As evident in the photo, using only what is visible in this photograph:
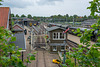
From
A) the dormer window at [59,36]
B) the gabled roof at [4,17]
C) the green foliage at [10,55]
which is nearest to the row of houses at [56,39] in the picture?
the dormer window at [59,36]

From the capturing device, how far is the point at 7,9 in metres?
15.1

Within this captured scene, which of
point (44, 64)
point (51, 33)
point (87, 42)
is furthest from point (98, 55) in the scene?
point (51, 33)

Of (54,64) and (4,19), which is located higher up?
(4,19)

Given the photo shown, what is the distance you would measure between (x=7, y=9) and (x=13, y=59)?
14.3 m

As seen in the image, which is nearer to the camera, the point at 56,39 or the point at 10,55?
the point at 10,55

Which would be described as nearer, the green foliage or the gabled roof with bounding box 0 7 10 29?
the green foliage

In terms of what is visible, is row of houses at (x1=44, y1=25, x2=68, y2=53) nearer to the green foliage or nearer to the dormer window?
the dormer window

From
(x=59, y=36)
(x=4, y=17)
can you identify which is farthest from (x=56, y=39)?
(x=4, y=17)

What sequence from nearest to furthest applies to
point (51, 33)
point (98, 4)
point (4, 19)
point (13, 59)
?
1. point (13, 59)
2. point (98, 4)
3. point (4, 19)
4. point (51, 33)

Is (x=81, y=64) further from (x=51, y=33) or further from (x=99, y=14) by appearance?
(x=51, y=33)

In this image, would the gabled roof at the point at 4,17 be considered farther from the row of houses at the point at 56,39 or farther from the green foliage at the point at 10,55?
the green foliage at the point at 10,55

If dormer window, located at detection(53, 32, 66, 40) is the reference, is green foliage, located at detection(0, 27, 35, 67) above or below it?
above

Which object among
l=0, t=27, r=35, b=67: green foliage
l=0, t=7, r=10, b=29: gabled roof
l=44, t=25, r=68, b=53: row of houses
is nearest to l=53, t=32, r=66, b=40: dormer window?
l=44, t=25, r=68, b=53: row of houses

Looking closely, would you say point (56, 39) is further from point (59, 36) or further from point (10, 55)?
point (10, 55)
